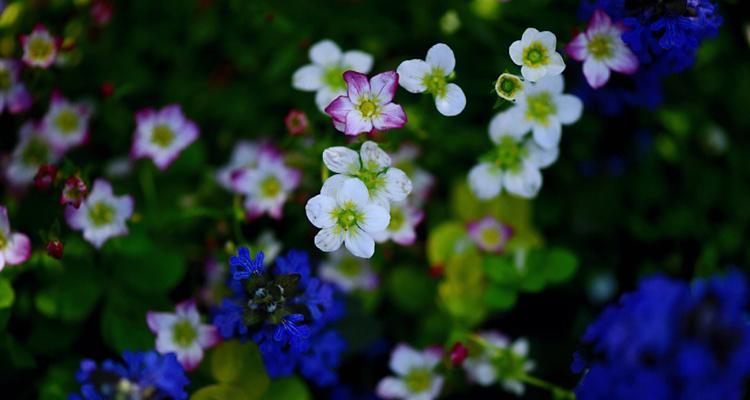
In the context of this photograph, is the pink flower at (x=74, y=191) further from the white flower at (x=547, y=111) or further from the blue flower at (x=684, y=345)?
the blue flower at (x=684, y=345)

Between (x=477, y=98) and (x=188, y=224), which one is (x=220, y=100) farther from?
(x=477, y=98)

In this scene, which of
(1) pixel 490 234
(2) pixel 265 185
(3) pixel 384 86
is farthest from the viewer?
(1) pixel 490 234

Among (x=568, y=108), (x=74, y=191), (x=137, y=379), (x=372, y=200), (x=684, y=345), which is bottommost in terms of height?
(x=684, y=345)

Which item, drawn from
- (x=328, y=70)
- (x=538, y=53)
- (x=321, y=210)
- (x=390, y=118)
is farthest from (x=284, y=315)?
(x=538, y=53)

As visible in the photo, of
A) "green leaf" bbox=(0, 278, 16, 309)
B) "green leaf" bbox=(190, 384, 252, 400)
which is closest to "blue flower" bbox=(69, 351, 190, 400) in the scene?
"green leaf" bbox=(190, 384, 252, 400)

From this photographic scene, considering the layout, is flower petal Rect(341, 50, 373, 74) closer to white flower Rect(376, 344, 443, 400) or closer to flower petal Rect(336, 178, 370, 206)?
flower petal Rect(336, 178, 370, 206)

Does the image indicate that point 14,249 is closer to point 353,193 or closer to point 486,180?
point 353,193

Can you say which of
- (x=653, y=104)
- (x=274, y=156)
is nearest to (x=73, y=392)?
(x=274, y=156)
